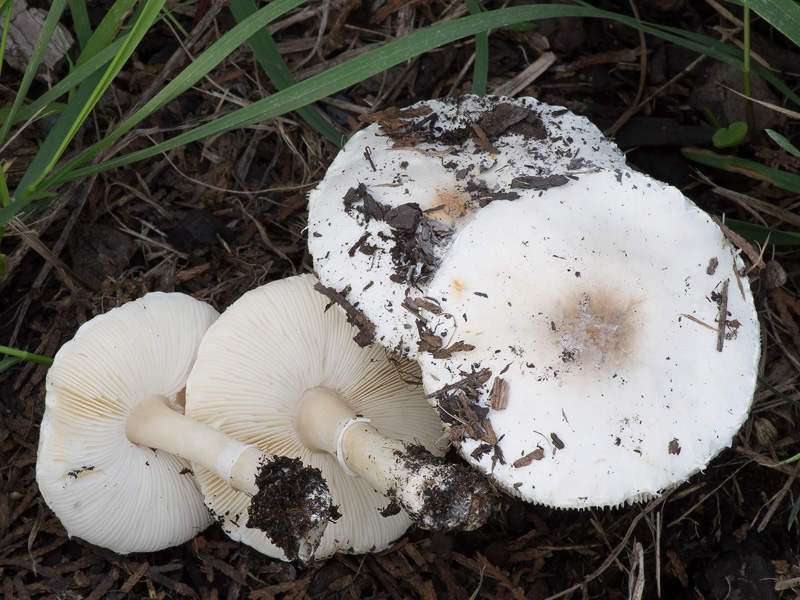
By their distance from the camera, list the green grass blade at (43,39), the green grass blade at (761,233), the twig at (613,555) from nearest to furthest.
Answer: the green grass blade at (43,39)
the twig at (613,555)
the green grass blade at (761,233)

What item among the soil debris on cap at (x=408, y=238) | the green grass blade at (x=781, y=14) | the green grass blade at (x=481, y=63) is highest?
the green grass blade at (x=781, y=14)

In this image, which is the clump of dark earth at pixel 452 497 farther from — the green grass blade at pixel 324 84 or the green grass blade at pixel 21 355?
the green grass blade at pixel 21 355

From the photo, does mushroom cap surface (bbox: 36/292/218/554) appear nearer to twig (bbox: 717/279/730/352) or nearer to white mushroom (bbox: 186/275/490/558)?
white mushroom (bbox: 186/275/490/558)

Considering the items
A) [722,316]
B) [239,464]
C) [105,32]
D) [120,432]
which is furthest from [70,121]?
[722,316]

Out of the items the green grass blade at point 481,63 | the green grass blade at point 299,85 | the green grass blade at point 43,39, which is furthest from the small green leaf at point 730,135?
the green grass blade at point 43,39

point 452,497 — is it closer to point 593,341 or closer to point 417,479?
point 417,479
